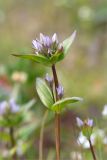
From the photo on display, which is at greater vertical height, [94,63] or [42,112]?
[94,63]

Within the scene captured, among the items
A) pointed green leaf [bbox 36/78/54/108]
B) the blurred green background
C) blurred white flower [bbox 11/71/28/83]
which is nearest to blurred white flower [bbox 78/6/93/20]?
the blurred green background

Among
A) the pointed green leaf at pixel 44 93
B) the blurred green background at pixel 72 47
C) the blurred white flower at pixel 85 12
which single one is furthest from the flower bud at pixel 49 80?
the blurred white flower at pixel 85 12

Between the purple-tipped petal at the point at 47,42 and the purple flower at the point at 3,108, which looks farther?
the purple flower at the point at 3,108

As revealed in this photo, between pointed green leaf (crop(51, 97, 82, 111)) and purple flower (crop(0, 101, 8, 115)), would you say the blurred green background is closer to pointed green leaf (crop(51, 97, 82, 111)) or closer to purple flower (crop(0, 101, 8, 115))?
purple flower (crop(0, 101, 8, 115))

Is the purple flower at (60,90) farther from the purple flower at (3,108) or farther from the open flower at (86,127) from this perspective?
the purple flower at (3,108)

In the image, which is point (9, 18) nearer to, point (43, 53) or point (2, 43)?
point (2, 43)

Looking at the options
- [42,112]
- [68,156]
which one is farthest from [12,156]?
[42,112]

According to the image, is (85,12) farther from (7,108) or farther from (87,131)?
(87,131)
